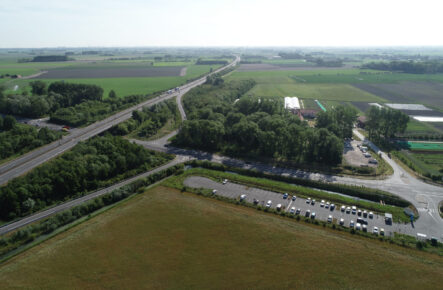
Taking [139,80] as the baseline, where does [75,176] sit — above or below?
below

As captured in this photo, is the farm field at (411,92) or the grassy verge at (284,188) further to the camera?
the farm field at (411,92)

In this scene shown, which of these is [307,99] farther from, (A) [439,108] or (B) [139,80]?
(B) [139,80]

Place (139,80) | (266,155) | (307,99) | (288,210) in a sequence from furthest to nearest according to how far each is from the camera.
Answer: (139,80) < (307,99) < (266,155) < (288,210)

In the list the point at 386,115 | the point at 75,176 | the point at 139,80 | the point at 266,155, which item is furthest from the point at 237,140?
the point at 139,80

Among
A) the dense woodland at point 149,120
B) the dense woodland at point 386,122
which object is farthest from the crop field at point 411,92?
the dense woodland at point 149,120

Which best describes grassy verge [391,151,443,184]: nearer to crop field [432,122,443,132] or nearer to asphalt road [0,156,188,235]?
crop field [432,122,443,132]

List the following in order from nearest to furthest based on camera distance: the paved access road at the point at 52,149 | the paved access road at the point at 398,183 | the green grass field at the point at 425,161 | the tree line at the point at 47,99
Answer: the paved access road at the point at 398,183 → the paved access road at the point at 52,149 → the green grass field at the point at 425,161 → the tree line at the point at 47,99

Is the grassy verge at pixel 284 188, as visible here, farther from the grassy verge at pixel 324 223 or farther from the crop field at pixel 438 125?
the crop field at pixel 438 125

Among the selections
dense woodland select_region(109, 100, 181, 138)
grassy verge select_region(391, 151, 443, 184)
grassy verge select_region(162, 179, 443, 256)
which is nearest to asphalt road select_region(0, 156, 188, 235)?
grassy verge select_region(162, 179, 443, 256)
